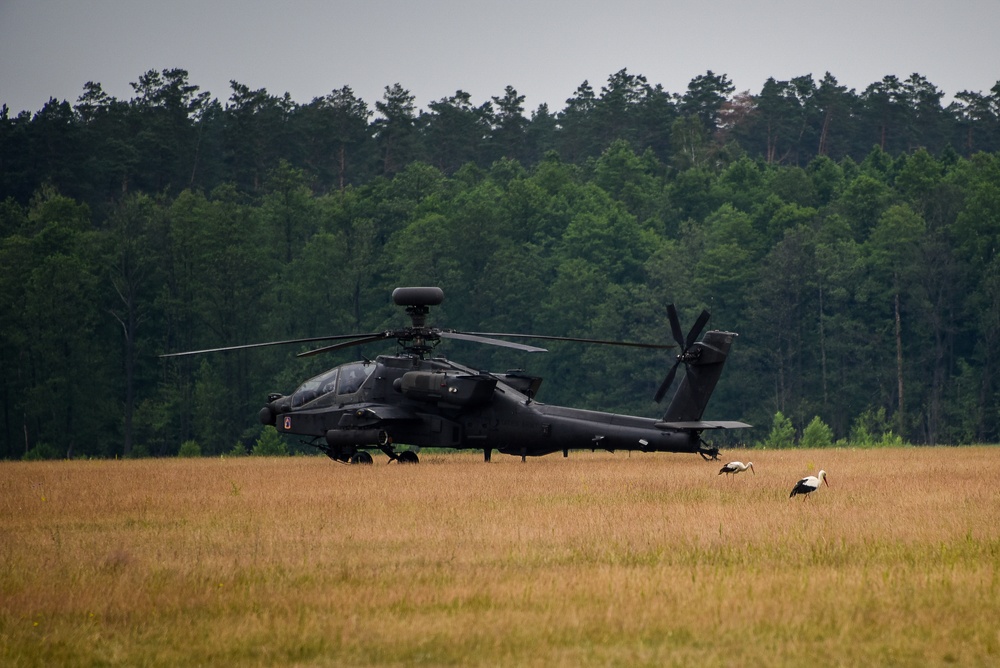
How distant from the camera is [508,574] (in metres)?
14.3

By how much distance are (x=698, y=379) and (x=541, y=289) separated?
226 ft

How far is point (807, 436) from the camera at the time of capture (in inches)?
2233

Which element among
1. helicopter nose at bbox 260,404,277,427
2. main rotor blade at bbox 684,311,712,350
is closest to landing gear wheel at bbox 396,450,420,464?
helicopter nose at bbox 260,404,277,427

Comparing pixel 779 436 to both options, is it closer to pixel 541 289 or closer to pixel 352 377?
pixel 352 377

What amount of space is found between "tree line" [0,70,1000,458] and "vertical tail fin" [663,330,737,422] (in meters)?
52.7

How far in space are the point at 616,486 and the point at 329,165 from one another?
118157 millimetres

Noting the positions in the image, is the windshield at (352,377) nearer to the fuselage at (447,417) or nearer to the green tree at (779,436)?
the fuselage at (447,417)

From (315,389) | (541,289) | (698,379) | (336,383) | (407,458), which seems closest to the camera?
(698,379)

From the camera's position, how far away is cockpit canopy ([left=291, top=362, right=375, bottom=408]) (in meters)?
31.8

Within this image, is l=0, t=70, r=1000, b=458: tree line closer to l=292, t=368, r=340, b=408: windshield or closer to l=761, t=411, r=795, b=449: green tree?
l=761, t=411, r=795, b=449: green tree

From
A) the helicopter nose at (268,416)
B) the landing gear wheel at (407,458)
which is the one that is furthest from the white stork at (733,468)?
the helicopter nose at (268,416)

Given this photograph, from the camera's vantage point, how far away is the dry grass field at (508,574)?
11.4m

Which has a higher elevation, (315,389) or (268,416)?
(315,389)

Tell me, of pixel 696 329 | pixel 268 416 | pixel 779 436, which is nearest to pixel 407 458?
pixel 268 416
